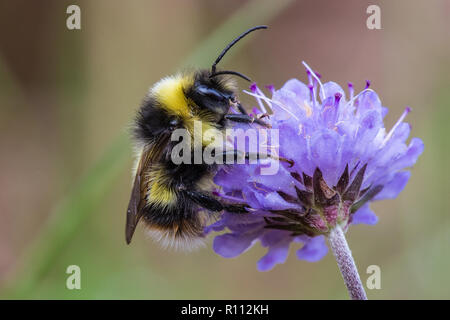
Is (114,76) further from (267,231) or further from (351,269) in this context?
(351,269)

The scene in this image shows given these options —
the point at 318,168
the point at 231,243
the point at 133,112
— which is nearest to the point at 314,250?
the point at 231,243

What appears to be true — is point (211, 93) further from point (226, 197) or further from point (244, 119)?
point (226, 197)

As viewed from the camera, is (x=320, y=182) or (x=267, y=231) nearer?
(x=320, y=182)

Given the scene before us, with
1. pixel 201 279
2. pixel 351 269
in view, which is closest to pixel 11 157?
pixel 201 279

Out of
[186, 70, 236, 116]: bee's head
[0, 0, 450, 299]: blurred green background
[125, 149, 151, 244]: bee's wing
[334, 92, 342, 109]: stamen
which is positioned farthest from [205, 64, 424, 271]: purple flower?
[0, 0, 450, 299]: blurred green background

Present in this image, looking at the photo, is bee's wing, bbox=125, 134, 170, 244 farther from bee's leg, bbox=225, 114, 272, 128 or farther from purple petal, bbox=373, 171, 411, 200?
purple petal, bbox=373, 171, 411, 200

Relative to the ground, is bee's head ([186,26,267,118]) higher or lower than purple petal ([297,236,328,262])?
higher
